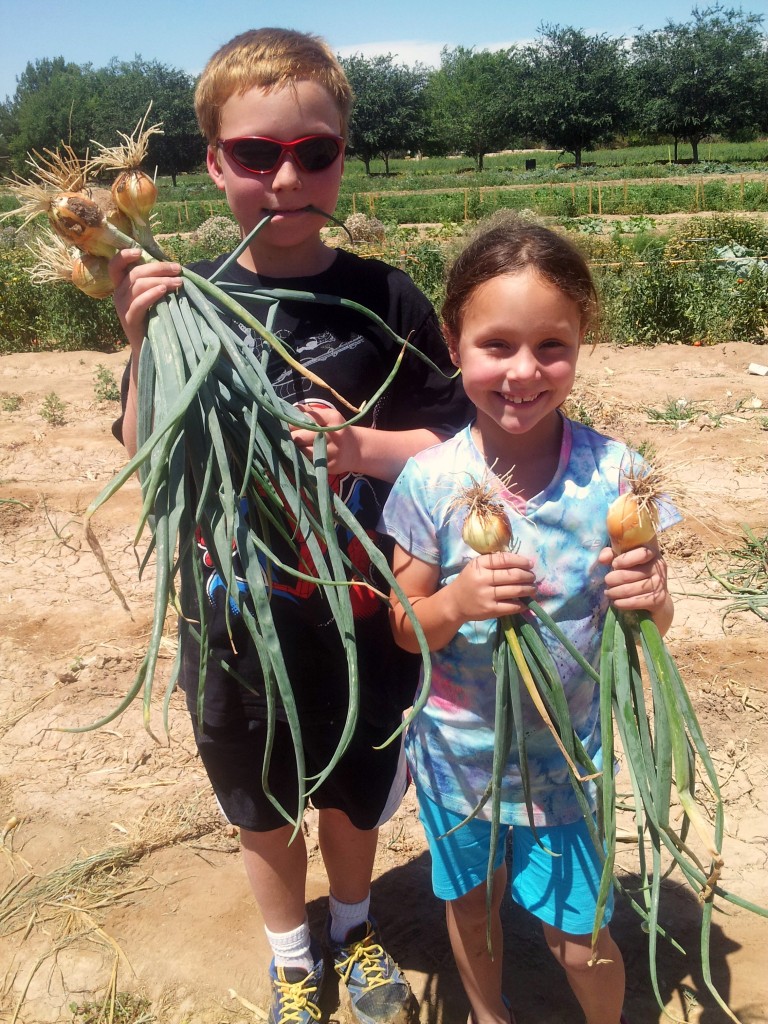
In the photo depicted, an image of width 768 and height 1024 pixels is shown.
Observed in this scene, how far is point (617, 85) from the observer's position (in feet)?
173

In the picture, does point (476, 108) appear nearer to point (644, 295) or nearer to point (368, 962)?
point (644, 295)

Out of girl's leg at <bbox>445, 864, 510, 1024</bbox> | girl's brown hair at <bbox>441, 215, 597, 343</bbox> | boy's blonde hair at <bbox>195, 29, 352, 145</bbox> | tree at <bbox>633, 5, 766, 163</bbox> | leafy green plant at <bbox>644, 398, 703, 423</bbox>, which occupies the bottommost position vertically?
girl's leg at <bbox>445, 864, 510, 1024</bbox>

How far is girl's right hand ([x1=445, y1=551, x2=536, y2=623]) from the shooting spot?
1208 millimetres

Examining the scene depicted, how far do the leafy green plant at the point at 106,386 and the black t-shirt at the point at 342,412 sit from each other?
5311mm

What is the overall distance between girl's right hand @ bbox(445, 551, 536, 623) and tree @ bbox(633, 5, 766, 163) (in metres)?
52.3

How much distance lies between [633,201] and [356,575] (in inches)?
1063

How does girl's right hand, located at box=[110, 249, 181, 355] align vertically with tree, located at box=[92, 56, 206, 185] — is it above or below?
below

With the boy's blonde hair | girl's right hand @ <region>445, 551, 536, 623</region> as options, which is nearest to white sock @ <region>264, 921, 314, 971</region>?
girl's right hand @ <region>445, 551, 536, 623</region>

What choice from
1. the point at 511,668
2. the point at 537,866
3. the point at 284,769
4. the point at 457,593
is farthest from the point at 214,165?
the point at 537,866

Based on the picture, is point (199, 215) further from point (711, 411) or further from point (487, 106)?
point (487, 106)

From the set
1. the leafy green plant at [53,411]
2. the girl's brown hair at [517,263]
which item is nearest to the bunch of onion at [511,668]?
the girl's brown hair at [517,263]

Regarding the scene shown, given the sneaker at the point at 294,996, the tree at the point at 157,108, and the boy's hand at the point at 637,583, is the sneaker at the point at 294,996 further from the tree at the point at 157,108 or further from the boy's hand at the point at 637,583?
the tree at the point at 157,108

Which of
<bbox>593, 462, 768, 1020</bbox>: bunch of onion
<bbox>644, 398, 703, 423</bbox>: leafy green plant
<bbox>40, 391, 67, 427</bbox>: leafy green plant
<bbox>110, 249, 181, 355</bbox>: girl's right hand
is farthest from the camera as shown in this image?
<bbox>40, 391, 67, 427</bbox>: leafy green plant

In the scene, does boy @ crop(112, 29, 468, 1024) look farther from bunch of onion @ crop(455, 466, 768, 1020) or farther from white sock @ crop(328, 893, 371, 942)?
bunch of onion @ crop(455, 466, 768, 1020)
